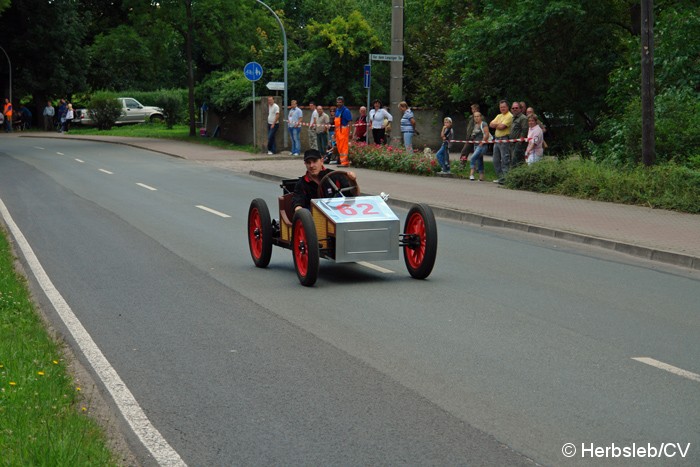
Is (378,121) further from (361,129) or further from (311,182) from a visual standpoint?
(311,182)

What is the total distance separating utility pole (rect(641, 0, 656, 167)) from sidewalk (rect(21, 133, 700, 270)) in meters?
1.54

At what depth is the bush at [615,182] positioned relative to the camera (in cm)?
1778

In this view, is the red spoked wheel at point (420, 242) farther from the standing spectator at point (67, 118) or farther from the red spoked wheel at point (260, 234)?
the standing spectator at point (67, 118)

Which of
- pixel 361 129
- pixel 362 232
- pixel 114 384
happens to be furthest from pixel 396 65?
pixel 114 384

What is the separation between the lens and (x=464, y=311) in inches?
371

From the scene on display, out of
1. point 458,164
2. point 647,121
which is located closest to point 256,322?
point 647,121

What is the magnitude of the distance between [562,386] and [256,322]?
3.08 metres

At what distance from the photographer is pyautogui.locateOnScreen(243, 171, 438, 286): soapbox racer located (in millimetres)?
10711

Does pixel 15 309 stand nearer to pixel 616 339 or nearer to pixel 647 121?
pixel 616 339

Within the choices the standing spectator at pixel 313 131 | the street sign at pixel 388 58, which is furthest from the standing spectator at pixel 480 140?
the standing spectator at pixel 313 131

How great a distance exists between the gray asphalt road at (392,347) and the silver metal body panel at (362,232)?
0.32m

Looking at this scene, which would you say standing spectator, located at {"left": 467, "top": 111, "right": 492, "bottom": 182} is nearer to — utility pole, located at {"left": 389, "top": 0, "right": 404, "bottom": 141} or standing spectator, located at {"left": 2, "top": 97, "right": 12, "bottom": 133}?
utility pole, located at {"left": 389, "top": 0, "right": 404, "bottom": 141}

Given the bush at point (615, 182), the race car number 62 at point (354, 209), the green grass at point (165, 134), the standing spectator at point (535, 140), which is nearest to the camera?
the race car number 62 at point (354, 209)

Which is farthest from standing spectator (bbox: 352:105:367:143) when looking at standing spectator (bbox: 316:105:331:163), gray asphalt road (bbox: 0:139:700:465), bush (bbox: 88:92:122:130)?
bush (bbox: 88:92:122:130)
